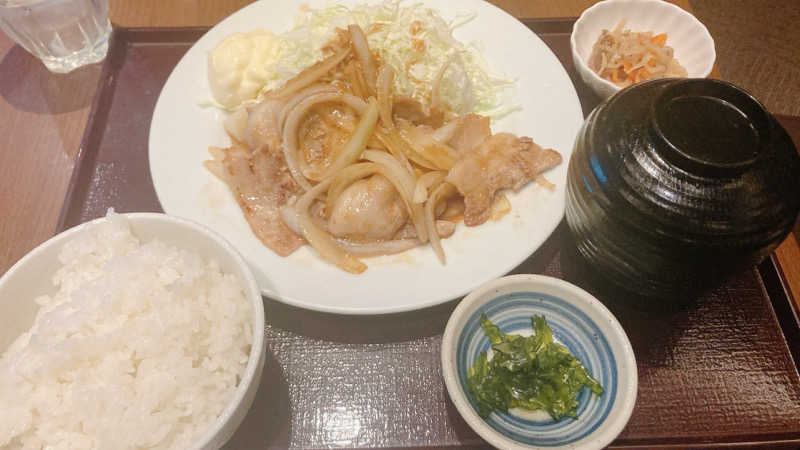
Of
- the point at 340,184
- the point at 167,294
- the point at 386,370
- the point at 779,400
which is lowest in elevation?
the point at 779,400

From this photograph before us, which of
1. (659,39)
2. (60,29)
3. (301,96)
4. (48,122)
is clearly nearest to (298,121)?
(301,96)

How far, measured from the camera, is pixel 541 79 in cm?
243

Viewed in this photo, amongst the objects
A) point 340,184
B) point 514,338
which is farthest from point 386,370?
point 340,184

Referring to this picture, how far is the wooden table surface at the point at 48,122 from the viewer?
223 cm

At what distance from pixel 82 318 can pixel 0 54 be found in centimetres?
238

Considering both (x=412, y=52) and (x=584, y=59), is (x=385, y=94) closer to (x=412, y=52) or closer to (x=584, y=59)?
(x=412, y=52)

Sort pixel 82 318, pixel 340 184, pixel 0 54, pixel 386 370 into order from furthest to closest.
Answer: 1. pixel 0 54
2. pixel 340 184
3. pixel 386 370
4. pixel 82 318

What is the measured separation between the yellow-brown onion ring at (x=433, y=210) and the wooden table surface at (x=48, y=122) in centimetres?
142

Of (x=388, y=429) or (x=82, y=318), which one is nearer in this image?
(x=82, y=318)

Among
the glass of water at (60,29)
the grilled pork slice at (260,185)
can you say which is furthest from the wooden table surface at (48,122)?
the grilled pork slice at (260,185)

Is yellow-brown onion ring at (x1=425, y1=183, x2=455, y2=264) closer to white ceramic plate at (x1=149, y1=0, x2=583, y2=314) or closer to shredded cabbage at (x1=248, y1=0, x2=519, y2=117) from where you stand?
white ceramic plate at (x1=149, y1=0, x2=583, y2=314)

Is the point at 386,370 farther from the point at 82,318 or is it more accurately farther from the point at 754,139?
the point at 754,139

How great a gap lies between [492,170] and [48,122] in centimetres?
229

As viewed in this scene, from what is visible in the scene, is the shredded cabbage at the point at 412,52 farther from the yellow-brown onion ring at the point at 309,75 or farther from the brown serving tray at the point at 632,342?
the brown serving tray at the point at 632,342
